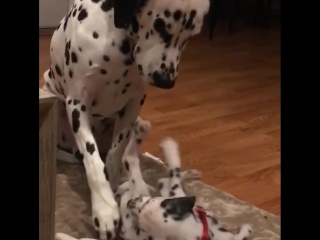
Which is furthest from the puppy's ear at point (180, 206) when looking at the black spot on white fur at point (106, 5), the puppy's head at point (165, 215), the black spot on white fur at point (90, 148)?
the black spot on white fur at point (106, 5)

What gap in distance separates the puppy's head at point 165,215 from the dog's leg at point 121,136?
405 millimetres

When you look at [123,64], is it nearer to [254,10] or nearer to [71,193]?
[71,193]

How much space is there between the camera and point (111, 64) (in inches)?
57.1

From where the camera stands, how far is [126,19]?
4.34 ft

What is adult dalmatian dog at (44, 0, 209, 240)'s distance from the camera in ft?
4.21

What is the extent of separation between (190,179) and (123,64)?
0.53 metres

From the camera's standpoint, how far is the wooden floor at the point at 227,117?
1912 mm

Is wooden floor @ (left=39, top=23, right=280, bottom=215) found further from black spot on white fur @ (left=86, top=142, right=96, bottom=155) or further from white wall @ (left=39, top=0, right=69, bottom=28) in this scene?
black spot on white fur @ (left=86, top=142, right=96, bottom=155)

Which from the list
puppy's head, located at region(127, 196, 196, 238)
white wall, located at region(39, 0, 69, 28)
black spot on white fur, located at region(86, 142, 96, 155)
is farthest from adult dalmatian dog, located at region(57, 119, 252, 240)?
white wall, located at region(39, 0, 69, 28)

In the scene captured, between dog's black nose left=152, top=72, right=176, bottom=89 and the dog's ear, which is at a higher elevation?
the dog's ear

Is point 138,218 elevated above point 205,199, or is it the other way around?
point 138,218

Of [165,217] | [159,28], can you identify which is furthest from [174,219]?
[159,28]

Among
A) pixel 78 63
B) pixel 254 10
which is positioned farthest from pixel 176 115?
pixel 254 10

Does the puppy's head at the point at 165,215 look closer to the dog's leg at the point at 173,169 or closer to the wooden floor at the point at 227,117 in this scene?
the dog's leg at the point at 173,169
